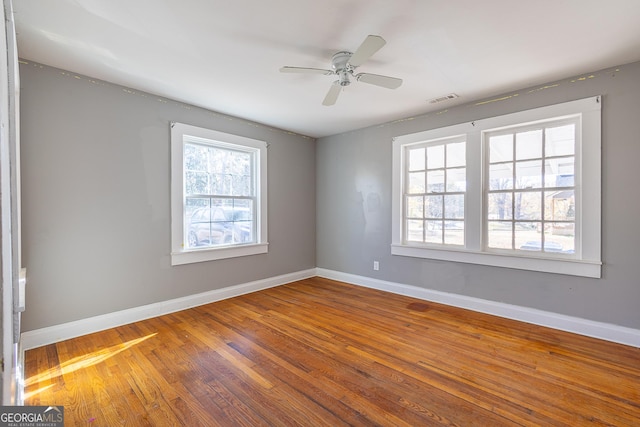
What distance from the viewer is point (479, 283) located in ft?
11.3

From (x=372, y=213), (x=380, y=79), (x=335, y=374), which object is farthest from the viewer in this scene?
(x=372, y=213)

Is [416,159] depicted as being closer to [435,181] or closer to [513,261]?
[435,181]

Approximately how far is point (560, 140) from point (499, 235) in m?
1.14

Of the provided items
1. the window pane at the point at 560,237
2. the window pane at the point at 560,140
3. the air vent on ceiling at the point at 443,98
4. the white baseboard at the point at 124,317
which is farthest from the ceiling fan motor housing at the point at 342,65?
the white baseboard at the point at 124,317

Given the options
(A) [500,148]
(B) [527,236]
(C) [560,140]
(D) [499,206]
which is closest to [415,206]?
(D) [499,206]

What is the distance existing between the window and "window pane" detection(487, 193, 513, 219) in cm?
298

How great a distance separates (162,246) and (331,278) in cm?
271

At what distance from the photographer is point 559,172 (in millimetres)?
2996

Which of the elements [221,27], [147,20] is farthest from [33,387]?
[221,27]

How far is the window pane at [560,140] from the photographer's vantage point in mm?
2936

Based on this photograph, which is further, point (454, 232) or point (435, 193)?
point (435, 193)

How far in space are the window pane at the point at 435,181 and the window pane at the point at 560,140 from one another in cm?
111

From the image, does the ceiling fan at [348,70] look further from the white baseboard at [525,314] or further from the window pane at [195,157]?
the white baseboard at [525,314]

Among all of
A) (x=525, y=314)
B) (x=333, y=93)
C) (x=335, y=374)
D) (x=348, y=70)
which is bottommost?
(x=335, y=374)
